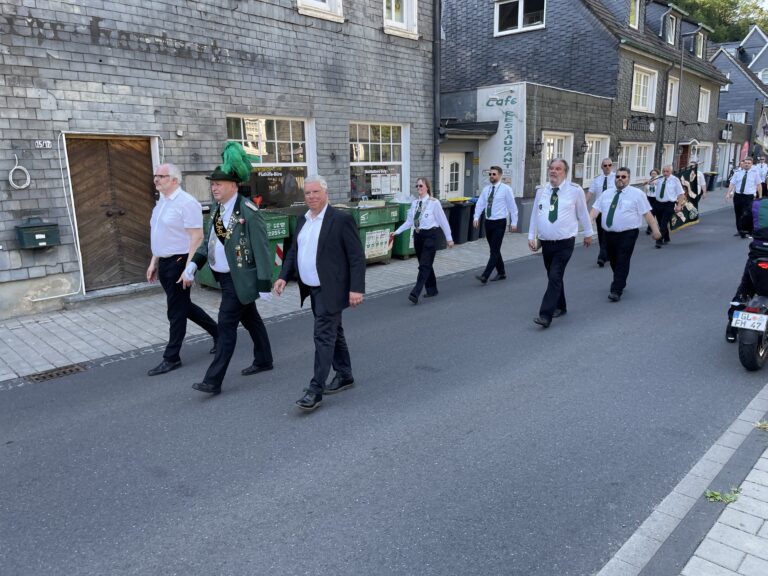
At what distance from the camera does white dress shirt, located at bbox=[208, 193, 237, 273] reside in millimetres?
4871

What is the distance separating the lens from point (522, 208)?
15.6m

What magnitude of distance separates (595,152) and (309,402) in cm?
1755

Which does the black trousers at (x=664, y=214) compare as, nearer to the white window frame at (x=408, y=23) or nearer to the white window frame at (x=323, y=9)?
the white window frame at (x=408, y=23)

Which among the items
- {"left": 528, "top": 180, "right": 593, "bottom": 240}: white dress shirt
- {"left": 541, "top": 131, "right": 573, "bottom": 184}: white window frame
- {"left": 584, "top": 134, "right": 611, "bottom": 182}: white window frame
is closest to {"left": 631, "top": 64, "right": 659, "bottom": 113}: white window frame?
{"left": 584, "top": 134, "right": 611, "bottom": 182}: white window frame

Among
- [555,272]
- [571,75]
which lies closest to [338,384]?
[555,272]

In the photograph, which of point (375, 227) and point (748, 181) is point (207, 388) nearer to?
point (375, 227)

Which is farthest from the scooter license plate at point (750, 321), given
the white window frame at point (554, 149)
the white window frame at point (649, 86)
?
the white window frame at point (649, 86)

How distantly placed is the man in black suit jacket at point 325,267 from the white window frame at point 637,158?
1867 centimetres

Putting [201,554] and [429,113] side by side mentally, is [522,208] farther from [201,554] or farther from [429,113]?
[201,554]

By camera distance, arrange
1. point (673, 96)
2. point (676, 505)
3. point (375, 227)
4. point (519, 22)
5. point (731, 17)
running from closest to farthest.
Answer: point (676, 505)
point (375, 227)
point (519, 22)
point (673, 96)
point (731, 17)

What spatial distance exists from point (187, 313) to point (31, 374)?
163 cm

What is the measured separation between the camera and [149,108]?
850 cm

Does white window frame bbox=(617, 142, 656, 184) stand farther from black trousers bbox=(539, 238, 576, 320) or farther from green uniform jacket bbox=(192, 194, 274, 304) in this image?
green uniform jacket bbox=(192, 194, 274, 304)

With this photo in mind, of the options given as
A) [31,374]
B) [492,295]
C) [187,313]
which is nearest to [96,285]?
[31,374]
